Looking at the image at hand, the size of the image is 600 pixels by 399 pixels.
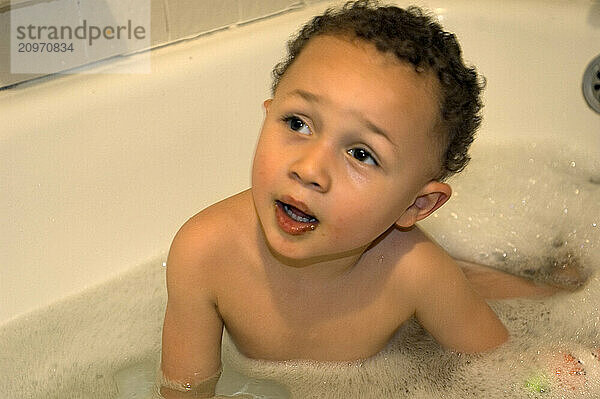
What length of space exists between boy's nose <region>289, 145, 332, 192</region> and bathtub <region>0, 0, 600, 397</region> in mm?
472

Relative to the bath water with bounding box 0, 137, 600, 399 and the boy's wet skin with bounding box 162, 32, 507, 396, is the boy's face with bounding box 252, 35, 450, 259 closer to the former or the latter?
the boy's wet skin with bounding box 162, 32, 507, 396

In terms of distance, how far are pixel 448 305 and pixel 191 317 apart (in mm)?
303

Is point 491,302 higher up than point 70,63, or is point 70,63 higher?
point 70,63

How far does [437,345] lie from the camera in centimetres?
113

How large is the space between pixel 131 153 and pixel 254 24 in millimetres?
294

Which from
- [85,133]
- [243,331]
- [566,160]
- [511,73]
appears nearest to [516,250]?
[566,160]

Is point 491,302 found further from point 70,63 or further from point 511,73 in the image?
point 70,63

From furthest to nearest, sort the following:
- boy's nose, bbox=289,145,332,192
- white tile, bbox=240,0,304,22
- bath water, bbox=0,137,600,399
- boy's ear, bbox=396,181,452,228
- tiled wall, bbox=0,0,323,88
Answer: white tile, bbox=240,0,304,22 → tiled wall, bbox=0,0,323,88 → bath water, bbox=0,137,600,399 → boy's ear, bbox=396,181,452,228 → boy's nose, bbox=289,145,332,192

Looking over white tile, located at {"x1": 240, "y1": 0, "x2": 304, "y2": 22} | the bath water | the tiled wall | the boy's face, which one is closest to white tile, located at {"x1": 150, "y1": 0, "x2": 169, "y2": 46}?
the tiled wall

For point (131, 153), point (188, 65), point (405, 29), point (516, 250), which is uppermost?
point (405, 29)

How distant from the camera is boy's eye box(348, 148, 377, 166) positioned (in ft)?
2.70

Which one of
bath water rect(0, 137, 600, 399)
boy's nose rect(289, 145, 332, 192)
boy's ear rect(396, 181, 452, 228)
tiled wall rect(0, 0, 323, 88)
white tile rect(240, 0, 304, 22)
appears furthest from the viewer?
white tile rect(240, 0, 304, 22)

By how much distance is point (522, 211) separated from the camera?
1.40 metres

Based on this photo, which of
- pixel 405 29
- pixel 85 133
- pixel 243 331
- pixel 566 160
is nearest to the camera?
pixel 405 29
